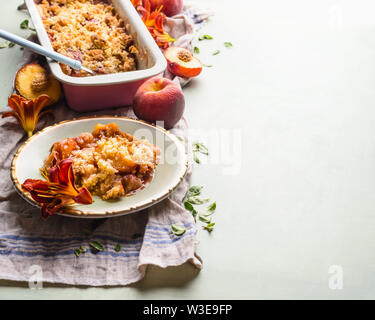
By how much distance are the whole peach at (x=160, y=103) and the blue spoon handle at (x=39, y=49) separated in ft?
0.70

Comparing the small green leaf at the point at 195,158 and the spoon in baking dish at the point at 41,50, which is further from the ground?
the spoon in baking dish at the point at 41,50

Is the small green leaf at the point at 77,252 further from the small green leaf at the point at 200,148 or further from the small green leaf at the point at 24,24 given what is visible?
the small green leaf at the point at 24,24

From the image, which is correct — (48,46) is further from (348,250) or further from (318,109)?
(348,250)

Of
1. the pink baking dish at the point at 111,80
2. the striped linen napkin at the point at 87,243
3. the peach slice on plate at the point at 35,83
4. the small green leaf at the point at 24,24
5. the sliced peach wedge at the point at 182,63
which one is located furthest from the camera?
the small green leaf at the point at 24,24

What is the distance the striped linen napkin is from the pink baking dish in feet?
1.14

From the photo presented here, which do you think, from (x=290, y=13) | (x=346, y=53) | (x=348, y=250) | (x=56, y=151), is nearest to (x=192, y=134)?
(x=56, y=151)

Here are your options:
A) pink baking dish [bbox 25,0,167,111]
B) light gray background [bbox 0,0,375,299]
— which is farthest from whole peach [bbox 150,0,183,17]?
pink baking dish [bbox 25,0,167,111]

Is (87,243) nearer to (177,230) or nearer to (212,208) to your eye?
(177,230)

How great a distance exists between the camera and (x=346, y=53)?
199cm

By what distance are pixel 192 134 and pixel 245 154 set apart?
7.3 inches

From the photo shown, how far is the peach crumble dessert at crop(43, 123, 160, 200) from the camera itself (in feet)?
3.88

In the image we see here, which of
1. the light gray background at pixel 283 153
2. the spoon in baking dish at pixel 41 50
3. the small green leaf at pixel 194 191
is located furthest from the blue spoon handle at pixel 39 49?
the small green leaf at pixel 194 191

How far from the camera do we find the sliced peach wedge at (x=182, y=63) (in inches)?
67.3

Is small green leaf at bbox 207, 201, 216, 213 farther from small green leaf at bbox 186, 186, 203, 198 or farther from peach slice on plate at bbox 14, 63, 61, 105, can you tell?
peach slice on plate at bbox 14, 63, 61, 105
